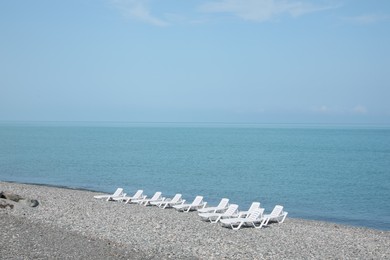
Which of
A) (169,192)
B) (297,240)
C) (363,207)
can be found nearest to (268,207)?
(363,207)

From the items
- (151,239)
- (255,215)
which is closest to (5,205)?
(151,239)

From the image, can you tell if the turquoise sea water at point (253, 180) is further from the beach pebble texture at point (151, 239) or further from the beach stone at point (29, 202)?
the beach stone at point (29, 202)

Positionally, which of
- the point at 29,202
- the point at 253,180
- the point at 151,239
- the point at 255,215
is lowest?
the point at 253,180

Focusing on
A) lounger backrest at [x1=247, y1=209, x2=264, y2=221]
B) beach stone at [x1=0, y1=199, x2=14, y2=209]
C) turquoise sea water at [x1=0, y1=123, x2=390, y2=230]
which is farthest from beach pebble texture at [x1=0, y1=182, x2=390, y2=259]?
turquoise sea water at [x1=0, y1=123, x2=390, y2=230]

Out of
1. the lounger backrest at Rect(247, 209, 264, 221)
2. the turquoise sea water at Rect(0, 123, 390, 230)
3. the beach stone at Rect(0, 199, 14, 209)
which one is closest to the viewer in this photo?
the beach stone at Rect(0, 199, 14, 209)

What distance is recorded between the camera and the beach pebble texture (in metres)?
11.6

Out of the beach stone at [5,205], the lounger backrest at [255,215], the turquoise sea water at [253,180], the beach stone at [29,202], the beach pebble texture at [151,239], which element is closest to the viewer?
the beach pebble texture at [151,239]

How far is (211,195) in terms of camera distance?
1320 inches

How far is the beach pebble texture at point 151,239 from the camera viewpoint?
11609 millimetres

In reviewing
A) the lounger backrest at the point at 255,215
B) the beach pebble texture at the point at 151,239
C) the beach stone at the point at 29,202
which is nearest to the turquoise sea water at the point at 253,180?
the lounger backrest at the point at 255,215

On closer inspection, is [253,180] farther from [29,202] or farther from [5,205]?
[5,205]

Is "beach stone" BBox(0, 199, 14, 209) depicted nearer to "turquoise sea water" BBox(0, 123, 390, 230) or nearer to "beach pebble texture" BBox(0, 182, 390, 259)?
"beach pebble texture" BBox(0, 182, 390, 259)

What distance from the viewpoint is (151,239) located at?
13.8 meters

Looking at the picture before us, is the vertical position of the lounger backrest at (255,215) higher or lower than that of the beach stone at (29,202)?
lower
